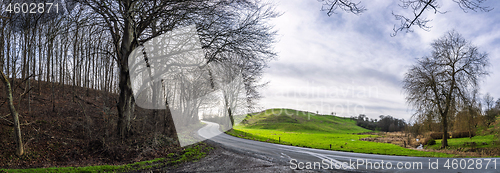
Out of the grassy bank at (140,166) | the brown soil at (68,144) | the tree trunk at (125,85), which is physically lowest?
the grassy bank at (140,166)

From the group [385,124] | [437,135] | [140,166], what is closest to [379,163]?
[140,166]


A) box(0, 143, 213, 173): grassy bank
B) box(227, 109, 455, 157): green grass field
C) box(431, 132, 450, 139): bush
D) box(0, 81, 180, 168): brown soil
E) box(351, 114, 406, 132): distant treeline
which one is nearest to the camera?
box(0, 143, 213, 173): grassy bank

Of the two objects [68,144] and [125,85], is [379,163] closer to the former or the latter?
[125,85]

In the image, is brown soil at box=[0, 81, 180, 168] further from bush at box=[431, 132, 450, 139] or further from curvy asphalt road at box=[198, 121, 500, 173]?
bush at box=[431, 132, 450, 139]

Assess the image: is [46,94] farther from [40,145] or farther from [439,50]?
[439,50]

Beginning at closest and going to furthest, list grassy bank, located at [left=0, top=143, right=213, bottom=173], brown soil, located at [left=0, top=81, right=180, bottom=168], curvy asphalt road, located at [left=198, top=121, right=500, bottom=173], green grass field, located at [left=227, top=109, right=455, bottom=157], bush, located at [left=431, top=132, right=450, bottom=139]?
1. grassy bank, located at [left=0, top=143, right=213, bottom=173]
2. brown soil, located at [left=0, top=81, right=180, bottom=168]
3. curvy asphalt road, located at [left=198, top=121, right=500, bottom=173]
4. green grass field, located at [left=227, top=109, right=455, bottom=157]
5. bush, located at [left=431, top=132, right=450, bottom=139]

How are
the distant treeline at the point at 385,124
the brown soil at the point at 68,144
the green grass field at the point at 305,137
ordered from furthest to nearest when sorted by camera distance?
the distant treeline at the point at 385,124 < the green grass field at the point at 305,137 < the brown soil at the point at 68,144

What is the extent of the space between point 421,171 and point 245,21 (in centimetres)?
1037

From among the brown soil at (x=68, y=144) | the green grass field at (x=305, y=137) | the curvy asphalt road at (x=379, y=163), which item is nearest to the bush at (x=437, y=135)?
the green grass field at (x=305, y=137)

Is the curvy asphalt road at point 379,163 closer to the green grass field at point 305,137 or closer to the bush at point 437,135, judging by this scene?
the green grass field at point 305,137

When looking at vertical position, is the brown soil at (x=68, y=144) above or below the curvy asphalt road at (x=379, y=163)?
above

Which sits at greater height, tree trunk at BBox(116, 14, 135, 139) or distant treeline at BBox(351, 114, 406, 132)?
tree trunk at BBox(116, 14, 135, 139)

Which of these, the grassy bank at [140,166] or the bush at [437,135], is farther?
the bush at [437,135]

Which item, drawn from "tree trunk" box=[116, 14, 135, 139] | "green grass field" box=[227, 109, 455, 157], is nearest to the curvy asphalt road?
"green grass field" box=[227, 109, 455, 157]
